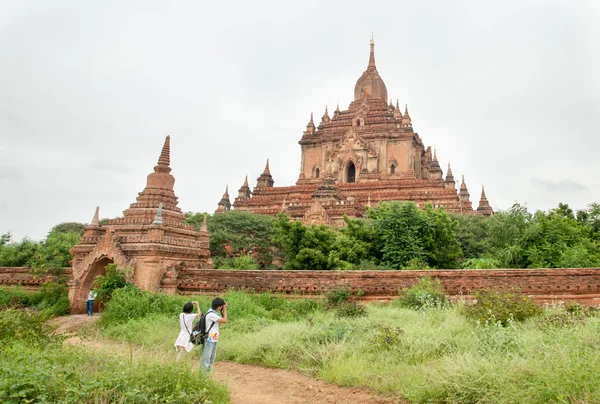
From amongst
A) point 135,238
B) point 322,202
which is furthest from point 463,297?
point 322,202

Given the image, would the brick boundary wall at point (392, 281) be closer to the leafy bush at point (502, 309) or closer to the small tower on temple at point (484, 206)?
the leafy bush at point (502, 309)

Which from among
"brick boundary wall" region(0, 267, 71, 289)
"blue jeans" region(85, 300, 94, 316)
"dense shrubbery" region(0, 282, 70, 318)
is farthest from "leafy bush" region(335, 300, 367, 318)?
"brick boundary wall" region(0, 267, 71, 289)

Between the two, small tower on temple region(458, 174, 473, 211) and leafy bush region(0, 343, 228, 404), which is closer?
leafy bush region(0, 343, 228, 404)

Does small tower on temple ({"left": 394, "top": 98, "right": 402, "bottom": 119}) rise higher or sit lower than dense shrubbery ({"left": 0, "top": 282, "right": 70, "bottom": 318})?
higher

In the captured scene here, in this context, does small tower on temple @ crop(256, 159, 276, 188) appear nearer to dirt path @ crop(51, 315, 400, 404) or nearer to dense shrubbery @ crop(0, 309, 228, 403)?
dirt path @ crop(51, 315, 400, 404)

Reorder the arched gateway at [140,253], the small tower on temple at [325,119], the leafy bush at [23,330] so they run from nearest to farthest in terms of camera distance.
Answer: the leafy bush at [23,330], the arched gateway at [140,253], the small tower on temple at [325,119]

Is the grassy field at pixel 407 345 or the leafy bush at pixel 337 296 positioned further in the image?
the leafy bush at pixel 337 296

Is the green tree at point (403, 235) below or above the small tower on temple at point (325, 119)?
below

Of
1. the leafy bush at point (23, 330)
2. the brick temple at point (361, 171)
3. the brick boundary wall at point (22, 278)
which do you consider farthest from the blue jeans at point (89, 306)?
the brick temple at point (361, 171)

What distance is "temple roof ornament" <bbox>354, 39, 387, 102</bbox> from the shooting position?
45.7 meters

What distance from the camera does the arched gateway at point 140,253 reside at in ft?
47.3

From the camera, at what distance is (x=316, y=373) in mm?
7984

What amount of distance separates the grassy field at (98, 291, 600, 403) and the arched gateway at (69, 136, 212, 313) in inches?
51.3

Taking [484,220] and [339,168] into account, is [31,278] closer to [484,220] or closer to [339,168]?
[484,220]
